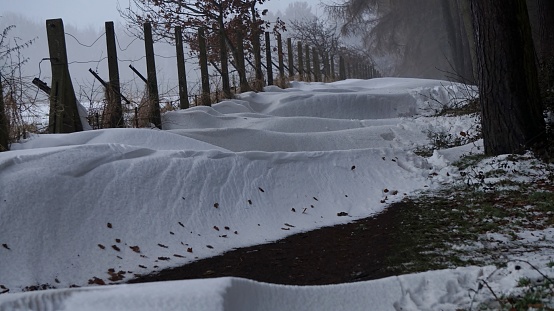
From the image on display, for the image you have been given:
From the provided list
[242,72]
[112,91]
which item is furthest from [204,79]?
[112,91]

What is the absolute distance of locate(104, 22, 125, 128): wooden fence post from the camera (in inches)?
322

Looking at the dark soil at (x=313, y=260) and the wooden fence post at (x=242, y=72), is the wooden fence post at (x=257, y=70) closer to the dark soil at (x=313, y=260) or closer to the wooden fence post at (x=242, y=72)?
the wooden fence post at (x=242, y=72)

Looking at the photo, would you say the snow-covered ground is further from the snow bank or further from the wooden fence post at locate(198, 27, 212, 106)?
the wooden fence post at locate(198, 27, 212, 106)

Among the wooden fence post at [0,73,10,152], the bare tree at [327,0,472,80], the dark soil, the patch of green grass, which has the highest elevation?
the bare tree at [327,0,472,80]

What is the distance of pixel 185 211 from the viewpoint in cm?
512

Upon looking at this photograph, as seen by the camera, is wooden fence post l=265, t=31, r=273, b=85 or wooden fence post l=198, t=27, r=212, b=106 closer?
wooden fence post l=198, t=27, r=212, b=106

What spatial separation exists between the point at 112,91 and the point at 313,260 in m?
5.00

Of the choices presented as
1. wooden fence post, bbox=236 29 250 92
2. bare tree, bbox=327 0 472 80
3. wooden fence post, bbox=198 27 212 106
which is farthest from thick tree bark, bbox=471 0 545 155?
bare tree, bbox=327 0 472 80

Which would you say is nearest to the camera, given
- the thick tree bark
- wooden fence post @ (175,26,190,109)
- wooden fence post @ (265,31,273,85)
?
the thick tree bark

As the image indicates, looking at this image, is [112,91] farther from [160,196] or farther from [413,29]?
[413,29]

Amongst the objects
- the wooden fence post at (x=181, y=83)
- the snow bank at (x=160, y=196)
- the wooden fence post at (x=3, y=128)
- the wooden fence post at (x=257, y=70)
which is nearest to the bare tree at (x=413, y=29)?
the wooden fence post at (x=257, y=70)

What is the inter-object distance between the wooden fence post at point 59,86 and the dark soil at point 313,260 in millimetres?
3658

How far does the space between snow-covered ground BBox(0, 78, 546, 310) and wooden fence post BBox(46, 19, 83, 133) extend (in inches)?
37.1

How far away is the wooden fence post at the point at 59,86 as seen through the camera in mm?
7203
